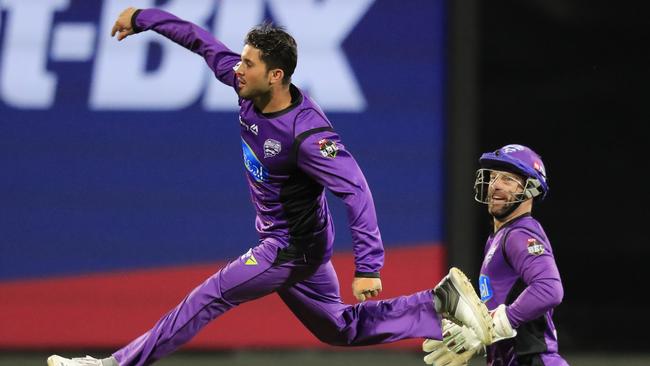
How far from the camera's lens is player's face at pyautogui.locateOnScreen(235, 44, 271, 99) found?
4961mm

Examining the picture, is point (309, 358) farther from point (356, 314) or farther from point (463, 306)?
point (463, 306)

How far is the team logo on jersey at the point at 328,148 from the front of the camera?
4.81 m

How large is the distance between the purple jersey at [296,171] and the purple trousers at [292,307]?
11 cm

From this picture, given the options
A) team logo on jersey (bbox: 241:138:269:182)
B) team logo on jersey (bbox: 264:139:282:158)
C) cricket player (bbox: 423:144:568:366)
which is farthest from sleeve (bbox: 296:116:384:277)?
cricket player (bbox: 423:144:568:366)

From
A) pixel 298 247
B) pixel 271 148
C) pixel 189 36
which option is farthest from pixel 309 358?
pixel 271 148

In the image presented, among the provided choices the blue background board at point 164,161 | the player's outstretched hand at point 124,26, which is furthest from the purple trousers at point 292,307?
the blue background board at point 164,161

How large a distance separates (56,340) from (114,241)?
2.54ft

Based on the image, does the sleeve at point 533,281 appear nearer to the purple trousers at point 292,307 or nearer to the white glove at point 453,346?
the white glove at point 453,346

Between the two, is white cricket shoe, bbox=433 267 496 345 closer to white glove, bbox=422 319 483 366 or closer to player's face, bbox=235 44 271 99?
white glove, bbox=422 319 483 366

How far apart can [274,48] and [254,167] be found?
53 cm

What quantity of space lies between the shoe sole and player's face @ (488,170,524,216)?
0.35m

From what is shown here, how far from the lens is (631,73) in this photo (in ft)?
26.3

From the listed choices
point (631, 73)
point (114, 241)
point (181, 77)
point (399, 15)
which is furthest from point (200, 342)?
point (631, 73)

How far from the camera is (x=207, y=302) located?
16.6 ft
